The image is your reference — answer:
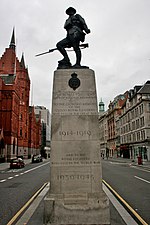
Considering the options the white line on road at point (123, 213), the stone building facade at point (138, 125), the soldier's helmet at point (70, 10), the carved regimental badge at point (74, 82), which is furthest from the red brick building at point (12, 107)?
the carved regimental badge at point (74, 82)

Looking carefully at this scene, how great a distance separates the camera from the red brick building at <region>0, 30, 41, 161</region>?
51156 mm

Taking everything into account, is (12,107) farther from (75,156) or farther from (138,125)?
(75,156)

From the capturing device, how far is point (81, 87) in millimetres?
6844

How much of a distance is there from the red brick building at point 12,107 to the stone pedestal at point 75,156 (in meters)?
43.0

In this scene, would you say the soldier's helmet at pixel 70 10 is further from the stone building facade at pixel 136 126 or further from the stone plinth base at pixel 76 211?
the stone building facade at pixel 136 126

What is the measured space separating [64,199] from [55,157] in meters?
1.19

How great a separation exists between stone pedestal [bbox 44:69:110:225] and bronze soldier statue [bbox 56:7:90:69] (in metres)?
0.69

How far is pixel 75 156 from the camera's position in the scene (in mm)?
6215

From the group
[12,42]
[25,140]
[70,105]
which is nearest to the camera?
[70,105]

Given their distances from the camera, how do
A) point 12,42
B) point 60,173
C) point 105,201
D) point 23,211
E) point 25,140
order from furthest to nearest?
point 12,42, point 25,140, point 23,211, point 60,173, point 105,201

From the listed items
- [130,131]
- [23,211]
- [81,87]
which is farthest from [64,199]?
[130,131]

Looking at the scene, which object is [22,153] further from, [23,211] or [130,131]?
[23,211]

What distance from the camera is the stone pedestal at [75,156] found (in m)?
5.59

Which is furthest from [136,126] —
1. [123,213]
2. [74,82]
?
[74,82]
